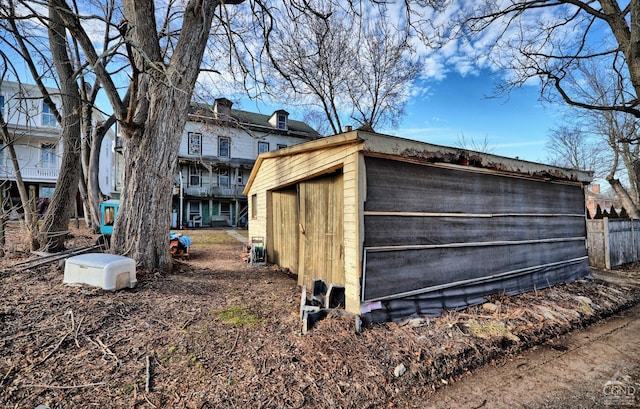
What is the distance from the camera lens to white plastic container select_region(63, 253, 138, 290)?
377cm

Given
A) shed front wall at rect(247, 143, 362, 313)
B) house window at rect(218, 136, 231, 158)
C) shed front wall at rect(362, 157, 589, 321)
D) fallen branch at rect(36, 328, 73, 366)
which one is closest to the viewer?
fallen branch at rect(36, 328, 73, 366)

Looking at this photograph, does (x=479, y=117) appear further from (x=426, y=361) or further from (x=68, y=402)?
(x=68, y=402)

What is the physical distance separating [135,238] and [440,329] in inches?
197

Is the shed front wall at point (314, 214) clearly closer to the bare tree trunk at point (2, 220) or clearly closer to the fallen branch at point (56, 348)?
the fallen branch at point (56, 348)

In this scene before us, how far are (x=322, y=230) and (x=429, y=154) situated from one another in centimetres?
205

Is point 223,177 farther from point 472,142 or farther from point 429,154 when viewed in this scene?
point 429,154

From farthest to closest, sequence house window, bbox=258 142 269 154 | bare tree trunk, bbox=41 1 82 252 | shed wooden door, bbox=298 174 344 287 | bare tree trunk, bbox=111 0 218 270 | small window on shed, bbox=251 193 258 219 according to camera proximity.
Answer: house window, bbox=258 142 269 154 < small window on shed, bbox=251 193 258 219 < bare tree trunk, bbox=41 1 82 252 < bare tree trunk, bbox=111 0 218 270 < shed wooden door, bbox=298 174 344 287

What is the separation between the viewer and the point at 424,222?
13.3 ft

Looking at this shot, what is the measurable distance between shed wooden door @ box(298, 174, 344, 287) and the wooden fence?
8.70m

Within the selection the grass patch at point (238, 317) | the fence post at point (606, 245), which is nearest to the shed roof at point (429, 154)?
the grass patch at point (238, 317)

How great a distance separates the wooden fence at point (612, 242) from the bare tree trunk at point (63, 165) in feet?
44.2

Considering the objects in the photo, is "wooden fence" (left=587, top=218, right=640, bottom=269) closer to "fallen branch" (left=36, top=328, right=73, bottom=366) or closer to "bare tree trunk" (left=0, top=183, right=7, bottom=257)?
"fallen branch" (left=36, top=328, right=73, bottom=366)

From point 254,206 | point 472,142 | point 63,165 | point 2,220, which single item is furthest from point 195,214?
point 472,142

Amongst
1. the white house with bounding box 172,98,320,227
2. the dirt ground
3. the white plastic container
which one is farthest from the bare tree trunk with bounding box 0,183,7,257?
the white house with bounding box 172,98,320,227
